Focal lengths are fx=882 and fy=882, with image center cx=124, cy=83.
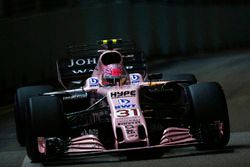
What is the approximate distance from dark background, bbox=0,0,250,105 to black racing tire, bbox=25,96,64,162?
28.3 feet

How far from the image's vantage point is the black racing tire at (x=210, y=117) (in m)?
10.1

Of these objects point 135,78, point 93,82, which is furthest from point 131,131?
point 135,78

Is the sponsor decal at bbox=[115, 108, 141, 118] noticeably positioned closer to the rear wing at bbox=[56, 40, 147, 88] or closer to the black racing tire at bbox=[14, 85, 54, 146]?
the black racing tire at bbox=[14, 85, 54, 146]

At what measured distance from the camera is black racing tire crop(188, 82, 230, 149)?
1009 centimetres

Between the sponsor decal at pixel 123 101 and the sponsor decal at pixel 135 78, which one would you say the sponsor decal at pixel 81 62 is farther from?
the sponsor decal at pixel 123 101

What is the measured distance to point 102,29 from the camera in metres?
26.5


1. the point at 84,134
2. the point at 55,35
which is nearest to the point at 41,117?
the point at 84,134

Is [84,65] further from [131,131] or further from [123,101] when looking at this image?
[131,131]

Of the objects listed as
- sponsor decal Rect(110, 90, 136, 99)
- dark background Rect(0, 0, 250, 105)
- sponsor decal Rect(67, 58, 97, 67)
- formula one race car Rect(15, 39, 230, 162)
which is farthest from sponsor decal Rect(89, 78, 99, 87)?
dark background Rect(0, 0, 250, 105)

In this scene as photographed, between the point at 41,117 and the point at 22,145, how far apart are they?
2122 mm

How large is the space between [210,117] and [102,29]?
16.7m

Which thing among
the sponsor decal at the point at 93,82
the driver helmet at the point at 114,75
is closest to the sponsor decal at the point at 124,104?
the driver helmet at the point at 114,75

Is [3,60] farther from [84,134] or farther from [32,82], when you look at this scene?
[84,134]

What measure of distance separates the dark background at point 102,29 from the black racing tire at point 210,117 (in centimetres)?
897
